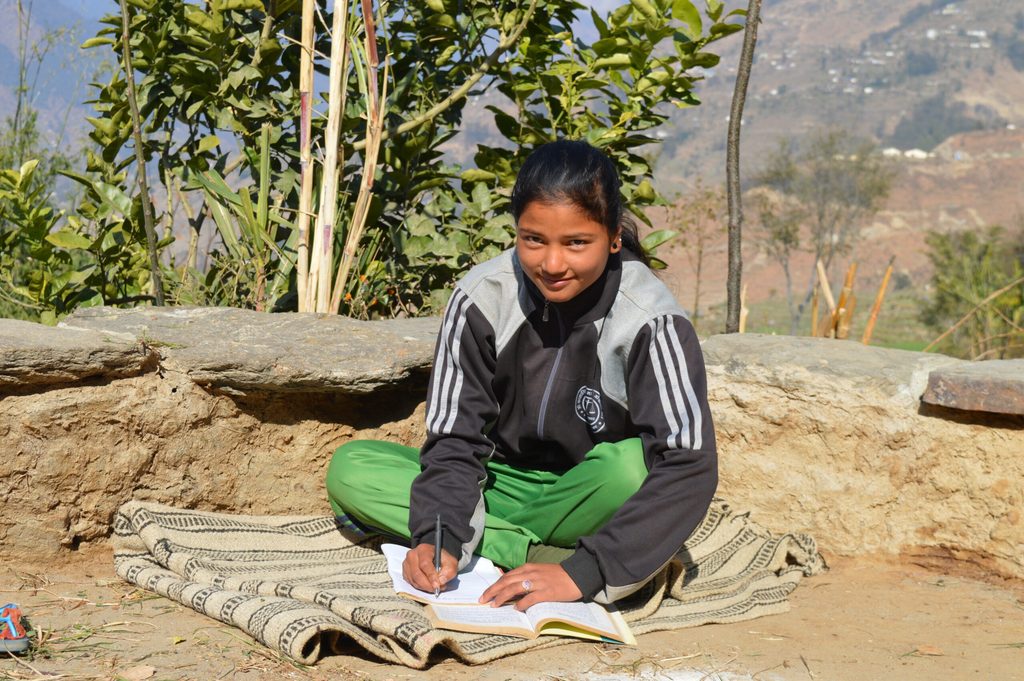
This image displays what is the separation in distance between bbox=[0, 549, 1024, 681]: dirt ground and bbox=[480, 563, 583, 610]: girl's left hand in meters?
0.11

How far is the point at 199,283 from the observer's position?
135 inches

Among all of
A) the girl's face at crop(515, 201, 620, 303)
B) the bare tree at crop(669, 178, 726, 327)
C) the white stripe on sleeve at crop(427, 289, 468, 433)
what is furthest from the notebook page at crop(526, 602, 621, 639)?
the bare tree at crop(669, 178, 726, 327)

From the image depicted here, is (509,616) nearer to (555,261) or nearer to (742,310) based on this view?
(555,261)

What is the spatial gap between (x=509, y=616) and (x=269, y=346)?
1.08 metres

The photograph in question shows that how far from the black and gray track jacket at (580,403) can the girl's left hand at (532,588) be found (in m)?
0.03

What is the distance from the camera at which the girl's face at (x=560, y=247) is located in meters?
2.15

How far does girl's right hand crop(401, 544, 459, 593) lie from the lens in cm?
218

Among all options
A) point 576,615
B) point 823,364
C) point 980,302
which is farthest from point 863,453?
point 980,302

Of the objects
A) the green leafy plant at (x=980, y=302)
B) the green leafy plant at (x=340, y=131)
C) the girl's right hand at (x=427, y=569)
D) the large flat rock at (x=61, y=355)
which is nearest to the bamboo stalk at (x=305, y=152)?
the green leafy plant at (x=340, y=131)

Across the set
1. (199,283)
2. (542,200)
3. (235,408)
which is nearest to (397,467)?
(235,408)

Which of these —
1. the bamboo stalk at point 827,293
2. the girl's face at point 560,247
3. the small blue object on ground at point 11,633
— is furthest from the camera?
the bamboo stalk at point 827,293

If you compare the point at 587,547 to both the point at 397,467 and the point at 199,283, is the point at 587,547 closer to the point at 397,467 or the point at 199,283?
the point at 397,467

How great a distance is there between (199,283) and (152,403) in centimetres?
85

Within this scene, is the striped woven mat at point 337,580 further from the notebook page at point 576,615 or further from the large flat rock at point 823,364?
the large flat rock at point 823,364
